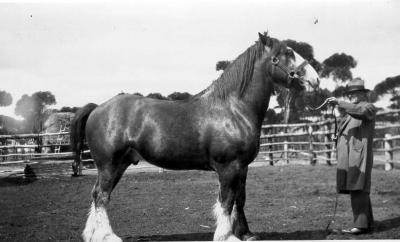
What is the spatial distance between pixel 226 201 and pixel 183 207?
289cm

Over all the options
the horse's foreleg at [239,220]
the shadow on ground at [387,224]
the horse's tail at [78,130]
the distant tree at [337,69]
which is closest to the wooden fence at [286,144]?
the distant tree at [337,69]

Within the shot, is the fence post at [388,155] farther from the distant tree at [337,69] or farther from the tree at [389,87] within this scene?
the tree at [389,87]

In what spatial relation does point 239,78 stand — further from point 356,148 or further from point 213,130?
point 356,148

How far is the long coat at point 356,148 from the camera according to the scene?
485 centimetres

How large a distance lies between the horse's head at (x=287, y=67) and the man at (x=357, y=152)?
482 mm

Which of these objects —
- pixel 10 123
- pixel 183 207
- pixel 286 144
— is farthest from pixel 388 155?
pixel 10 123

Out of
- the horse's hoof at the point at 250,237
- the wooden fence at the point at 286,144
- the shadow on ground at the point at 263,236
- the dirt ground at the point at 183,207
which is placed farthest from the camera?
the wooden fence at the point at 286,144

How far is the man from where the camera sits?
4.88 meters

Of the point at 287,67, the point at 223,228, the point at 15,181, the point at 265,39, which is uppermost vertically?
the point at 265,39

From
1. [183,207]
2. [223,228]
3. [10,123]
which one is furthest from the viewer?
[183,207]

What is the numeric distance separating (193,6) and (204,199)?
415 cm

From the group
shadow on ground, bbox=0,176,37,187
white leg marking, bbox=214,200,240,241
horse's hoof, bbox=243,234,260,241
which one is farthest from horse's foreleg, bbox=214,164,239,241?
shadow on ground, bbox=0,176,37,187

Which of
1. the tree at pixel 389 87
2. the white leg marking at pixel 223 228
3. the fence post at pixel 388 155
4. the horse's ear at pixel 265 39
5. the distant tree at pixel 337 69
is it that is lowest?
the white leg marking at pixel 223 228

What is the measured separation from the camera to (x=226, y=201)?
436 cm
